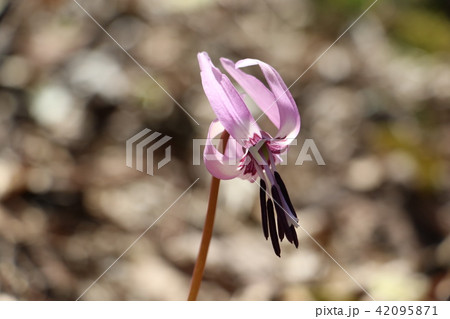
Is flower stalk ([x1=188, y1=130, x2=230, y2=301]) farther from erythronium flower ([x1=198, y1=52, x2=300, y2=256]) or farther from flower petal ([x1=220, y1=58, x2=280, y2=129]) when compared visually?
flower petal ([x1=220, y1=58, x2=280, y2=129])

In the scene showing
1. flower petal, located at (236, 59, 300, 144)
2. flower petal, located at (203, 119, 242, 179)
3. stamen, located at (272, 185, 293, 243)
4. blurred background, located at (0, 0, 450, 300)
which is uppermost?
flower petal, located at (236, 59, 300, 144)

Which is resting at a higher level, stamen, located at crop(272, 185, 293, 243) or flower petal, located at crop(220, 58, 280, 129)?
flower petal, located at crop(220, 58, 280, 129)

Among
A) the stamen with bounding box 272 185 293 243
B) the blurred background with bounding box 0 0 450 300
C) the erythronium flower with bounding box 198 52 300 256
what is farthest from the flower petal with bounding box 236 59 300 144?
the blurred background with bounding box 0 0 450 300

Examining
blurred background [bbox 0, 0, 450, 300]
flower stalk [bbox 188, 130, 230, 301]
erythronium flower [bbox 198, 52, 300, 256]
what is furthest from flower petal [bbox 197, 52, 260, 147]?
blurred background [bbox 0, 0, 450, 300]

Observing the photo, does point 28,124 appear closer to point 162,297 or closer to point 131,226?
point 131,226

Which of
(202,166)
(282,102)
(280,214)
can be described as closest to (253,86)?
(282,102)

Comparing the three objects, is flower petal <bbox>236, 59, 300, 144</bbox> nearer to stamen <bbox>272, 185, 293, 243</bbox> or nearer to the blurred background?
stamen <bbox>272, 185, 293, 243</bbox>

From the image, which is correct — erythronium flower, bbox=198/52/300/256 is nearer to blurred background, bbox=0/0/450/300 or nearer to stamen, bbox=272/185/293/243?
stamen, bbox=272/185/293/243

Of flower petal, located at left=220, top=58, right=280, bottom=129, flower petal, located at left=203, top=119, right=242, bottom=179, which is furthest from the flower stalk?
flower petal, located at left=220, top=58, right=280, bottom=129

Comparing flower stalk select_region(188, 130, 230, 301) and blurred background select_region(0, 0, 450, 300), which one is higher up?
flower stalk select_region(188, 130, 230, 301)

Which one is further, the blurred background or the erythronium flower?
the blurred background
